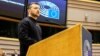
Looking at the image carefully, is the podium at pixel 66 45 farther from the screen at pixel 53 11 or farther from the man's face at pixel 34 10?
the screen at pixel 53 11

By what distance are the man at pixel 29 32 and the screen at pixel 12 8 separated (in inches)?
110

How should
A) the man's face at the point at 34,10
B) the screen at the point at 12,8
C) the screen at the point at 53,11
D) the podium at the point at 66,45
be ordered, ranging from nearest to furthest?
1. the podium at the point at 66,45
2. the man's face at the point at 34,10
3. the screen at the point at 12,8
4. the screen at the point at 53,11

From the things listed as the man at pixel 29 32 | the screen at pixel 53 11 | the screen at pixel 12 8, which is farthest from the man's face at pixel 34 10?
the screen at pixel 53 11

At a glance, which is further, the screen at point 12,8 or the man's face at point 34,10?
the screen at point 12,8

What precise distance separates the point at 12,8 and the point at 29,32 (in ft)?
10.3

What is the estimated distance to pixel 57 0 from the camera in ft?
25.2

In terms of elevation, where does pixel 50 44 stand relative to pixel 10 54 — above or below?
above

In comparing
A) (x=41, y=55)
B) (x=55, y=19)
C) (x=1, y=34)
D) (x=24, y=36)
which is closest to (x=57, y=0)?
(x=55, y=19)

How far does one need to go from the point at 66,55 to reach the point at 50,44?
19cm

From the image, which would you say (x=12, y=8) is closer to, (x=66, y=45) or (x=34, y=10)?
(x=34, y=10)

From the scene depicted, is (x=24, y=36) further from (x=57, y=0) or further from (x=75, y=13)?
(x=75, y=13)

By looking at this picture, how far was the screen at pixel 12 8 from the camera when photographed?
6222 mm

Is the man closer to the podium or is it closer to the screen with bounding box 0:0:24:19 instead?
the podium

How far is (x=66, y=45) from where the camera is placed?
2.52 m
